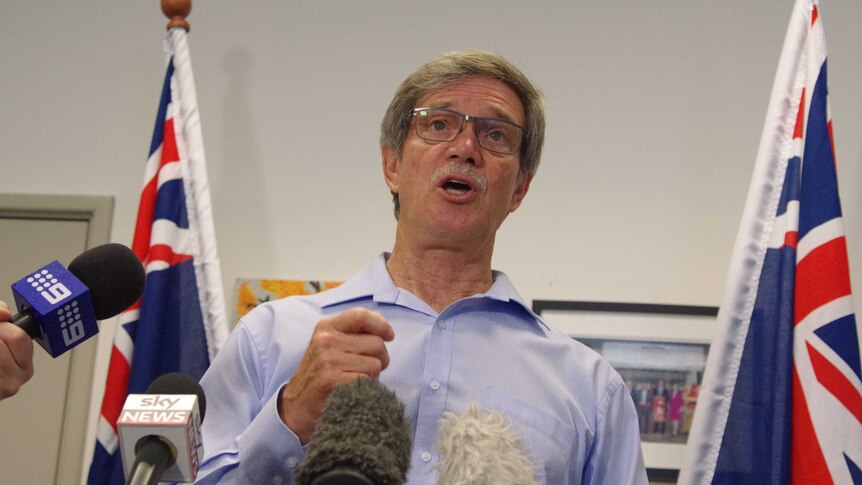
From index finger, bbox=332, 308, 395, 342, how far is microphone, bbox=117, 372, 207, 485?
198 mm

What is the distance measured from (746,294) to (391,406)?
64.8 inches

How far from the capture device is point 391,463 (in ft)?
2.44

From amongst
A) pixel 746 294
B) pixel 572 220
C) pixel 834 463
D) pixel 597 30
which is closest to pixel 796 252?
pixel 746 294

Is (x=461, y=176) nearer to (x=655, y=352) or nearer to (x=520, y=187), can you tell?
(x=520, y=187)

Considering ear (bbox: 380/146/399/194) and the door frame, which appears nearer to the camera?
ear (bbox: 380/146/399/194)

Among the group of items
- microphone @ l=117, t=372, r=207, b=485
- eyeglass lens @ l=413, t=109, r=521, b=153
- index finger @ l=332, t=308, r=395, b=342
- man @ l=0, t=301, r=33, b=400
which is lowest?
microphone @ l=117, t=372, r=207, b=485

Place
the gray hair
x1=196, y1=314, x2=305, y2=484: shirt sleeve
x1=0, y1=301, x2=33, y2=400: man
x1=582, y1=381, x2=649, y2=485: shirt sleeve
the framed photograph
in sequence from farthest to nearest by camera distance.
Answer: the framed photograph < the gray hair < x1=582, y1=381, x2=649, y2=485: shirt sleeve < x1=196, y1=314, x2=305, y2=484: shirt sleeve < x1=0, y1=301, x2=33, y2=400: man

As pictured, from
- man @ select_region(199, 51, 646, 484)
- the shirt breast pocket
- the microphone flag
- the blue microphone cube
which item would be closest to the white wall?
the microphone flag

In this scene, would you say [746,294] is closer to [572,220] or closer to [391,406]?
[572,220]

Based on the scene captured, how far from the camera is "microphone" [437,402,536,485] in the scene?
1.03 m

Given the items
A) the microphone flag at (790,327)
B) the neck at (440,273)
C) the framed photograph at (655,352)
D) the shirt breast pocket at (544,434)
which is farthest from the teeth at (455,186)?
the framed photograph at (655,352)

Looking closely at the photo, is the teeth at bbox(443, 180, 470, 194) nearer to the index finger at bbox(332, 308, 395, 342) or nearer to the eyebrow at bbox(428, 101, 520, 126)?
the eyebrow at bbox(428, 101, 520, 126)

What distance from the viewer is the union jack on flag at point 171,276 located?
234 centimetres

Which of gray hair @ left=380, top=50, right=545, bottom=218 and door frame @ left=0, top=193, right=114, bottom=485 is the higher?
gray hair @ left=380, top=50, right=545, bottom=218
